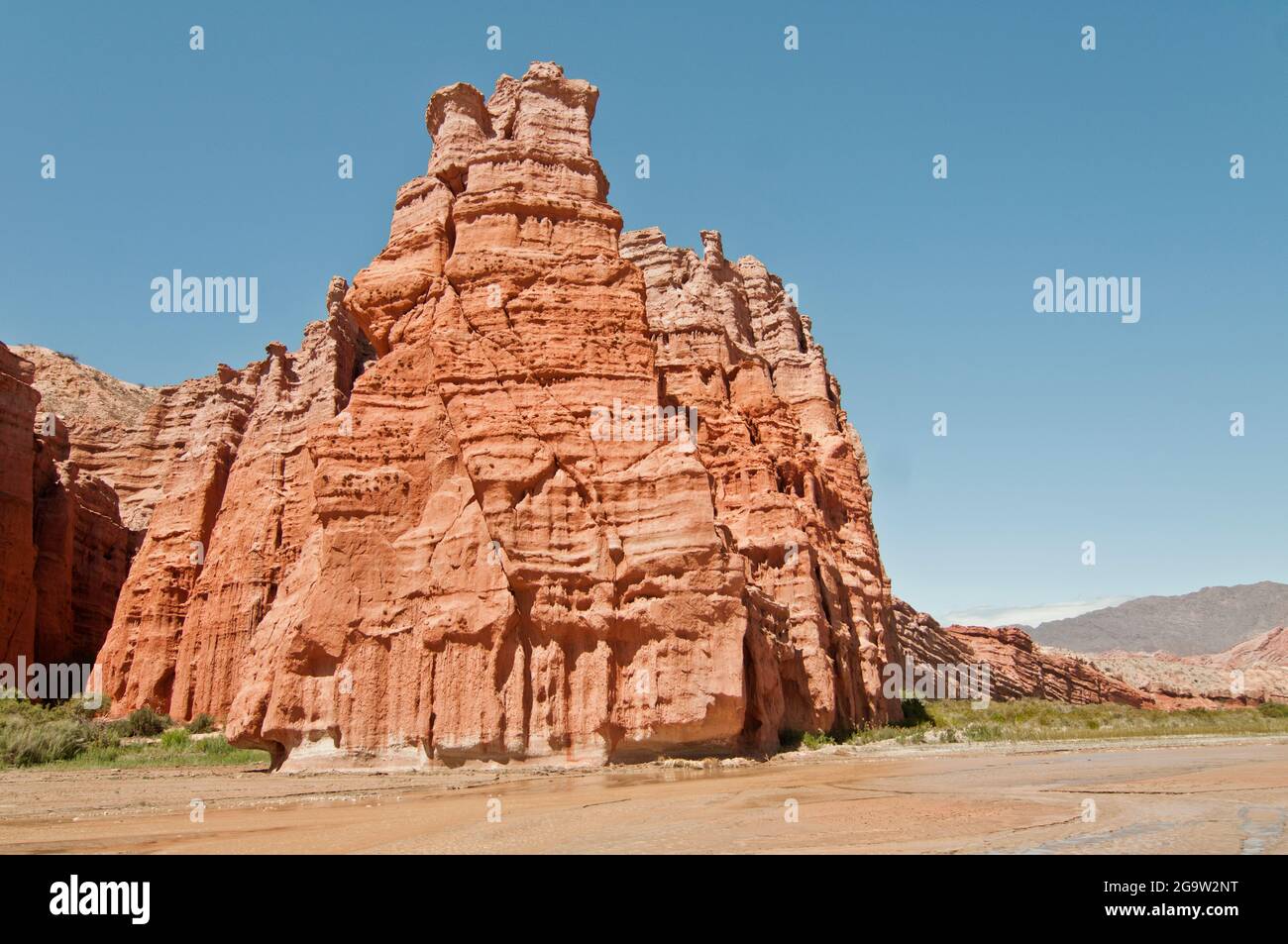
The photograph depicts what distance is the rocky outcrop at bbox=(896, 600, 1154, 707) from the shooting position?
221ft

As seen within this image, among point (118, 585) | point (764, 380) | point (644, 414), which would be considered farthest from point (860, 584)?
point (118, 585)

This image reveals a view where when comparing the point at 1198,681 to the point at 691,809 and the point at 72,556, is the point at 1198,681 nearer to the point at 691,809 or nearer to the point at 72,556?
the point at 691,809

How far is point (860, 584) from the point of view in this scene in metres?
43.7

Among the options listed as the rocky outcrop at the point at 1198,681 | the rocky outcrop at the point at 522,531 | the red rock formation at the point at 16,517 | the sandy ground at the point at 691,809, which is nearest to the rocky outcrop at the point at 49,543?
the red rock formation at the point at 16,517

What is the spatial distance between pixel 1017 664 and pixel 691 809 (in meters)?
68.9

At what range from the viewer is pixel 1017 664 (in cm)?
7400

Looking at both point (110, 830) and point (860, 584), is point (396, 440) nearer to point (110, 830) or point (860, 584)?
point (110, 830)

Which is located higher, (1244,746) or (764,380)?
(764,380)

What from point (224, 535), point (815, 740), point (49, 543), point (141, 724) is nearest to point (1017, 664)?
point (815, 740)

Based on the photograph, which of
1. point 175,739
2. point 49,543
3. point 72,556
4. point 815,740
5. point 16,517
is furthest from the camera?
point 72,556

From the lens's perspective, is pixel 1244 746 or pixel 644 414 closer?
pixel 644 414

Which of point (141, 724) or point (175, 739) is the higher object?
point (175, 739)

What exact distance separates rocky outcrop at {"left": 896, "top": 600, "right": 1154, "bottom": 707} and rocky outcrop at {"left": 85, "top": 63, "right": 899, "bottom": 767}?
108 ft
